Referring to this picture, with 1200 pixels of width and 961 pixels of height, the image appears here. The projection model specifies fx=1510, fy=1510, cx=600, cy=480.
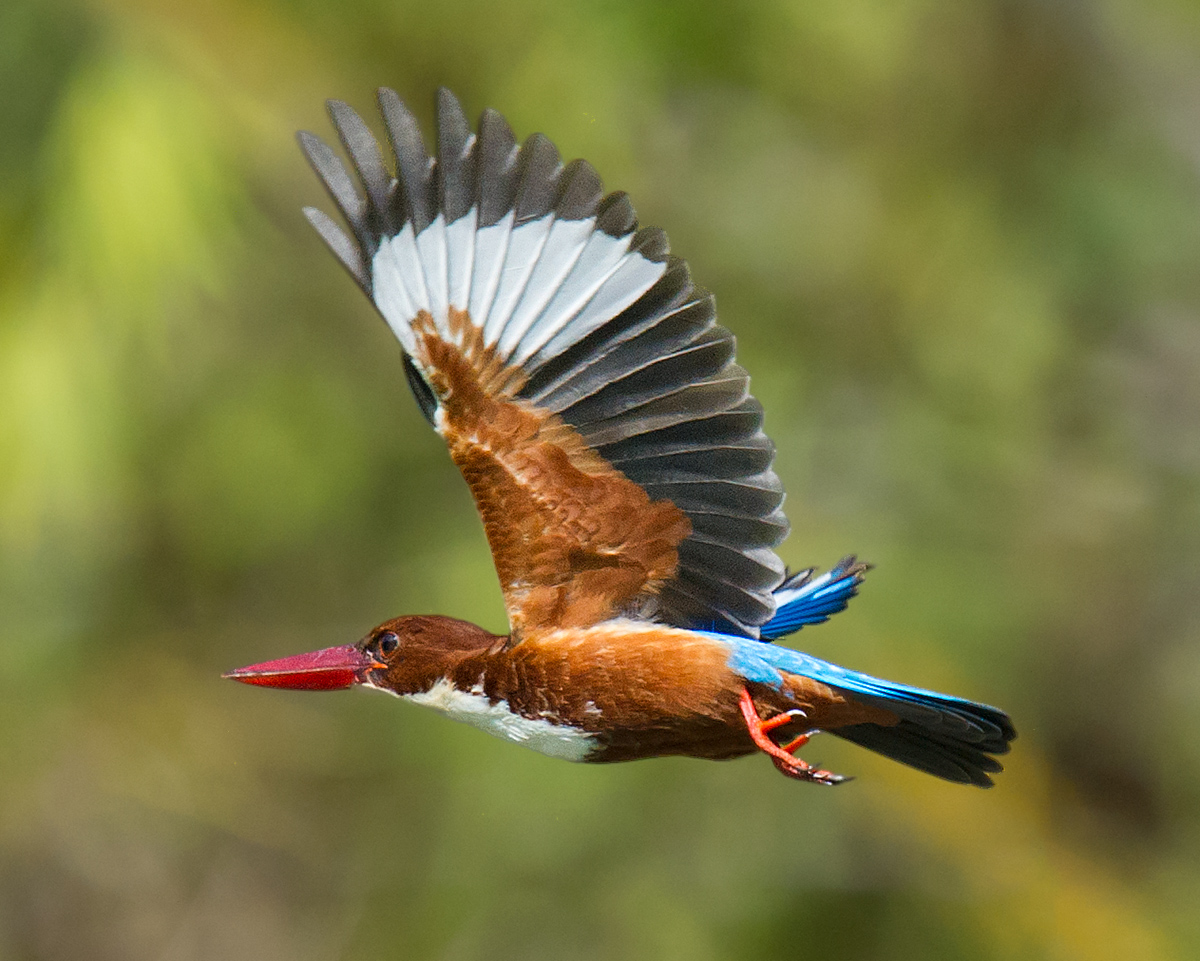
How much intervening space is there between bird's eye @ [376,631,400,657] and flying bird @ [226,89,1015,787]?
0.03 m

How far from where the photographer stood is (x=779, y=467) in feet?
18.4

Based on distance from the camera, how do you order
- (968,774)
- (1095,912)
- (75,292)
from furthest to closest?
(1095,912)
(75,292)
(968,774)

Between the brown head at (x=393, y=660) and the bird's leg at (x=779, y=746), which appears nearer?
the bird's leg at (x=779, y=746)

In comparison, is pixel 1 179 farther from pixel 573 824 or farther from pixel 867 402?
pixel 867 402

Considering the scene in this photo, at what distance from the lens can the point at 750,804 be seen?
536 cm

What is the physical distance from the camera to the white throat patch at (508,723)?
6.97 feet

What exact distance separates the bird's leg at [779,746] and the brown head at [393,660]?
0.38 m

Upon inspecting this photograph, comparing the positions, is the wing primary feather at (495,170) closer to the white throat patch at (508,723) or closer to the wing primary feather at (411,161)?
the wing primary feather at (411,161)

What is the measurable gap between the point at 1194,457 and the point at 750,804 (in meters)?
2.30

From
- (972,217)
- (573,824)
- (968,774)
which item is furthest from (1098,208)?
(968,774)

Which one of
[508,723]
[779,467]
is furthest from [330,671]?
[779,467]

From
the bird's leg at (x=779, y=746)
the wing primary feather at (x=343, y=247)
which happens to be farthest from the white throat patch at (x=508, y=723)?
the wing primary feather at (x=343, y=247)

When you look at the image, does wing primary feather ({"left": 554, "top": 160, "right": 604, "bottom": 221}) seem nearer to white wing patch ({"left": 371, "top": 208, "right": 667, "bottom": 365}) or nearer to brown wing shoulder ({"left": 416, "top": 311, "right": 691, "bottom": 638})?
white wing patch ({"left": 371, "top": 208, "right": 667, "bottom": 365})

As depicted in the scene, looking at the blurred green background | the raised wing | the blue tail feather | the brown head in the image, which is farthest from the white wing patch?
the blurred green background
